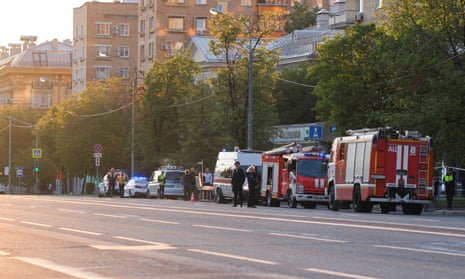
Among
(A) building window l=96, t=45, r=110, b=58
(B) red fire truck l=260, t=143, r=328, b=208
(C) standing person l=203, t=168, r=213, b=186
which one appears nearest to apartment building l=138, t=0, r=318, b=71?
(A) building window l=96, t=45, r=110, b=58

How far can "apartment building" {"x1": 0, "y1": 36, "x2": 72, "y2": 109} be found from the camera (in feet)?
564

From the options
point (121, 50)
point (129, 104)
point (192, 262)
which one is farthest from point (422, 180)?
point (121, 50)

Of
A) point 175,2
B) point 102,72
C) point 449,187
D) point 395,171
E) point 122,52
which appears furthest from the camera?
point 122,52

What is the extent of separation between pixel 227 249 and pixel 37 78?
15857 cm

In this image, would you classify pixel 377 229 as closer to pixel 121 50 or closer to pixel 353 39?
pixel 353 39

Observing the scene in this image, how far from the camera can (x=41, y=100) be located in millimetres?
172500

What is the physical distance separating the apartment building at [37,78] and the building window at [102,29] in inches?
1075

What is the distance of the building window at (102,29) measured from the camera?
145000 millimetres

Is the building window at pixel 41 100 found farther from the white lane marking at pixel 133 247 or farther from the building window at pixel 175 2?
the white lane marking at pixel 133 247

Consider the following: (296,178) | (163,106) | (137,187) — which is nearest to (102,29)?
(163,106)

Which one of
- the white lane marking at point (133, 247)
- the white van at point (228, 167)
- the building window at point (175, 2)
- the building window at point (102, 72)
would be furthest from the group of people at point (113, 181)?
the building window at point (102, 72)

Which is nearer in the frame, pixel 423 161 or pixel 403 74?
pixel 423 161

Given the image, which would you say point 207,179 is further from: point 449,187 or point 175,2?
point 175,2

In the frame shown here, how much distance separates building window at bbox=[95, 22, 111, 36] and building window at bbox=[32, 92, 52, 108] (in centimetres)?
2926
